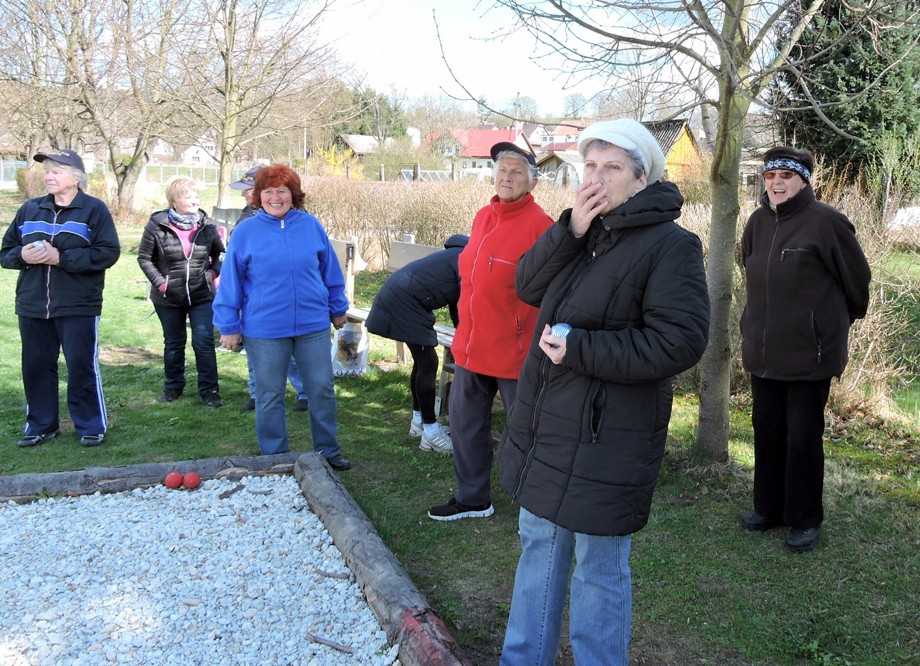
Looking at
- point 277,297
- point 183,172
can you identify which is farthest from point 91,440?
point 183,172

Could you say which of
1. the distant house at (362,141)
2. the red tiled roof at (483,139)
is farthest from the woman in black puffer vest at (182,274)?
the distant house at (362,141)

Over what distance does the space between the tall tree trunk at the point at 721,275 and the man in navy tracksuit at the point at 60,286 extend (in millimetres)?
3969

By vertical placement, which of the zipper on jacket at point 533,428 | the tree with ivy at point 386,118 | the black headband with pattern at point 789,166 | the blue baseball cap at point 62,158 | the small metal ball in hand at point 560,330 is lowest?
the zipper on jacket at point 533,428

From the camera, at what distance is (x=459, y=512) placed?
4469mm

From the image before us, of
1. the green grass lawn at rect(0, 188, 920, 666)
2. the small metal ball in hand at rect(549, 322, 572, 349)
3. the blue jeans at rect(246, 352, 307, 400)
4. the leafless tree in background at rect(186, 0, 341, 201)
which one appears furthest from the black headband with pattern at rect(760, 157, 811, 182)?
the leafless tree in background at rect(186, 0, 341, 201)

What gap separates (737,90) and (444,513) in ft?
8.70

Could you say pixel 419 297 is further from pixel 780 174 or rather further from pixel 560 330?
pixel 560 330

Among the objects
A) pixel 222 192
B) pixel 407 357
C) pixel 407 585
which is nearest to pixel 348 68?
pixel 222 192

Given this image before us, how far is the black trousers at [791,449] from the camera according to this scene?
155 inches

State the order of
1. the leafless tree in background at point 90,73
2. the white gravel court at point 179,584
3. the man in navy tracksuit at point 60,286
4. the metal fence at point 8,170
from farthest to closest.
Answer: the metal fence at point 8,170, the leafless tree in background at point 90,73, the man in navy tracksuit at point 60,286, the white gravel court at point 179,584

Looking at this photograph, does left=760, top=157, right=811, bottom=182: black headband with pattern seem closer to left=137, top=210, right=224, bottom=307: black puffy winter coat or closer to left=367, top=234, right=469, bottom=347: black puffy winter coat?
left=367, top=234, right=469, bottom=347: black puffy winter coat

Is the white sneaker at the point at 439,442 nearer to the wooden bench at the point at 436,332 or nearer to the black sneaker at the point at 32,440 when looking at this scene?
the wooden bench at the point at 436,332

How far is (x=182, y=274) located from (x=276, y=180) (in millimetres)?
2305

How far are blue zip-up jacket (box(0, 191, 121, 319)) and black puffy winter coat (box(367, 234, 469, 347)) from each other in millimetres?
1877
